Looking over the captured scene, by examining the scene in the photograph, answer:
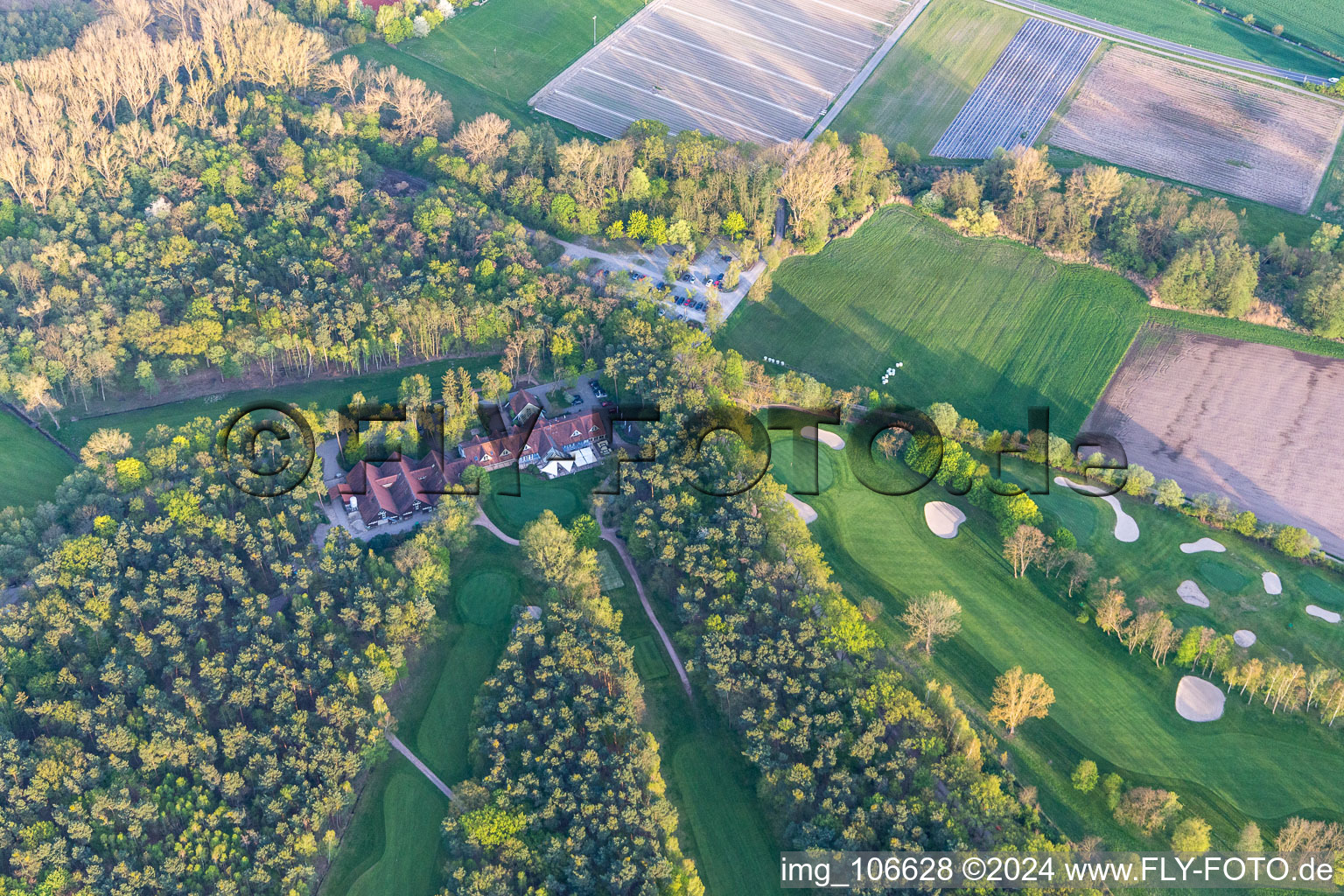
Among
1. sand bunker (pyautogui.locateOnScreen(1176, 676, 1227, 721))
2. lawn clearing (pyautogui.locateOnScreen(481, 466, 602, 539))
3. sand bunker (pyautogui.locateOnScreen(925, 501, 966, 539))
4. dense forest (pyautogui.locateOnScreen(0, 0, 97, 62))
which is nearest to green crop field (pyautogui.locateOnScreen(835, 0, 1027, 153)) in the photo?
sand bunker (pyautogui.locateOnScreen(925, 501, 966, 539))

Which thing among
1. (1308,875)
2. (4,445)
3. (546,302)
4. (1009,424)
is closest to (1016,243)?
(1009,424)

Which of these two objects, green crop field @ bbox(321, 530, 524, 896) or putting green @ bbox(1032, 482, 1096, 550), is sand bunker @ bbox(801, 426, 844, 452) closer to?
putting green @ bbox(1032, 482, 1096, 550)

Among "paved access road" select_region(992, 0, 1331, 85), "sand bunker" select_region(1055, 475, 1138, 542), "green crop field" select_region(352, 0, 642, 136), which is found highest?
"paved access road" select_region(992, 0, 1331, 85)

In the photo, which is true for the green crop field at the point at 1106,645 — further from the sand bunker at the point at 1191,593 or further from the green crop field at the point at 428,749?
the green crop field at the point at 428,749

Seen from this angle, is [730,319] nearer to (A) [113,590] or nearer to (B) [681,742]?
(B) [681,742]

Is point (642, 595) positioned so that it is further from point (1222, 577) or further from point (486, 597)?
point (1222, 577)

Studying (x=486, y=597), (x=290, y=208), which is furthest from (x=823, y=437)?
(x=290, y=208)
